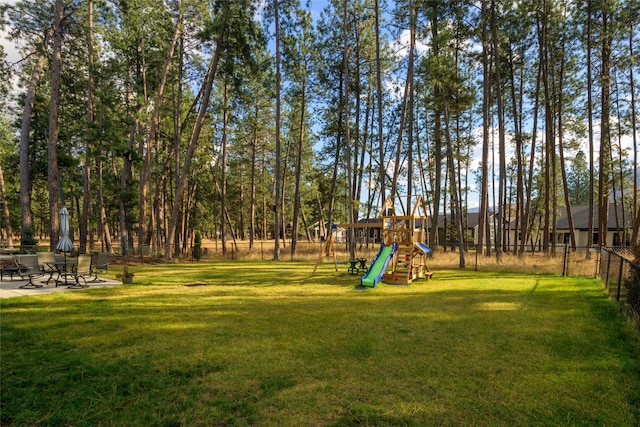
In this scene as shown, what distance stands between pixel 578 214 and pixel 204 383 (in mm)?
47842

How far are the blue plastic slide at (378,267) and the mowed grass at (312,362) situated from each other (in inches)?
94.1

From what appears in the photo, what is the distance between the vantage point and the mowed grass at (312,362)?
11.0 ft

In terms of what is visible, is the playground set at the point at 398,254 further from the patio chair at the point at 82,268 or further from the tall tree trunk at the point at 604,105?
the tall tree trunk at the point at 604,105

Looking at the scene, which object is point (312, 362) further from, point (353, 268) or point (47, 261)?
point (47, 261)

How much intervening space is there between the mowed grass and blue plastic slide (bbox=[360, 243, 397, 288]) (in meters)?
2.39

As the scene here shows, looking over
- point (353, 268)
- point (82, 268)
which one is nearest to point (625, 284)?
point (353, 268)

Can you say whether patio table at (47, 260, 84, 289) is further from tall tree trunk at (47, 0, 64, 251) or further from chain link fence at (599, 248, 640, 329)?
chain link fence at (599, 248, 640, 329)

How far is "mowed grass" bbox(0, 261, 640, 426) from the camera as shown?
132 inches

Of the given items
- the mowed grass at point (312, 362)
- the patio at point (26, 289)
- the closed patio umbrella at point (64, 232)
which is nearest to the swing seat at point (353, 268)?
the mowed grass at point (312, 362)

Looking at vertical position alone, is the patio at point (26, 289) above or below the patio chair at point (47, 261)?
below

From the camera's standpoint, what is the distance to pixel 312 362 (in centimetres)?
461

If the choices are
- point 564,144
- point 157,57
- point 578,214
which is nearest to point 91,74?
point 157,57

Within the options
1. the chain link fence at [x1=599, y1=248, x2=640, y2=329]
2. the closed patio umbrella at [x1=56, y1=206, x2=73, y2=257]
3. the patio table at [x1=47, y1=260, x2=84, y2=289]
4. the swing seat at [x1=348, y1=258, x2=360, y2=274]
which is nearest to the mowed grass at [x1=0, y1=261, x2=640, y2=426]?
the chain link fence at [x1=599, y1=248, x2=640, y2=329]

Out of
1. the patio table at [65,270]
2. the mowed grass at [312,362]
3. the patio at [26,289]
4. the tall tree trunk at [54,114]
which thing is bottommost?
the mowed grass at [312,362]
